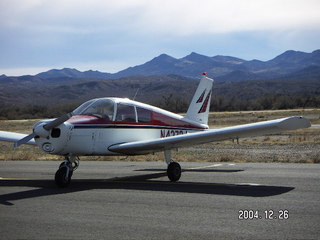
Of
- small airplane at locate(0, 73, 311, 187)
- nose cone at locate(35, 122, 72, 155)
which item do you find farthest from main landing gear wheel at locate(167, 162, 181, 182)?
nose cone at locate(35, 122, 72, 155)

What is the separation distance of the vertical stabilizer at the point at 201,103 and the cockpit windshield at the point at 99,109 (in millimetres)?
3763

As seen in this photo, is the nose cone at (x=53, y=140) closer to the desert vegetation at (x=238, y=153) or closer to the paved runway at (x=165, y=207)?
the paved runway at (x=165, y=207)

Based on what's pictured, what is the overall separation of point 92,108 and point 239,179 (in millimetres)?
4369

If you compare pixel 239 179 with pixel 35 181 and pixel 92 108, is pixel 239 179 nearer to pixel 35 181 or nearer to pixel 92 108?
pixel 92 108

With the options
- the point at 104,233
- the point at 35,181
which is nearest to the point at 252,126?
the point at 104,233

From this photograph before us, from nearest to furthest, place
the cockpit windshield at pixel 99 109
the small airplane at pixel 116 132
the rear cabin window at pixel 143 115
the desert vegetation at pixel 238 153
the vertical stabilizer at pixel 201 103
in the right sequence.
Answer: the small airplane at pixel 116 132 < the cockpit windshield at pixel 99 109 < the rear cabin window at pixel 143 115 < the vertical stabilizer at pixel 201 103 < the desert vegetation at pixel 238 153

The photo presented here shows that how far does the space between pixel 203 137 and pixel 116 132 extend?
7.66 feet

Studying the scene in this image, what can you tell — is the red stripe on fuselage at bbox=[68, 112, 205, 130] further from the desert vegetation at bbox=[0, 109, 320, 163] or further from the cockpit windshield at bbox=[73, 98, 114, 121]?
the desert vegetation at bbox=[0, 109, 320, 163]

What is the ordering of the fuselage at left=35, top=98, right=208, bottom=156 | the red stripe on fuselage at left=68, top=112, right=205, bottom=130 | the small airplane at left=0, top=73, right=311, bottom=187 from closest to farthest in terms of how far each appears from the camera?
the small airplane at left=0, top=73, right=311, bottom=187
the fuselage at left=35, top=98, right=208, bottom=156
the red stripe on fuselage at left=68, top=112, right=205, bottom=130

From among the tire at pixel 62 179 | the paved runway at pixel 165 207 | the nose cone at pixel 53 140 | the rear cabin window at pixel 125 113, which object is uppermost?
the rear cabin window at pixel 125 113

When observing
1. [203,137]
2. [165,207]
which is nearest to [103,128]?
[203,137]

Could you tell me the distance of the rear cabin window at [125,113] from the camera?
487 inches

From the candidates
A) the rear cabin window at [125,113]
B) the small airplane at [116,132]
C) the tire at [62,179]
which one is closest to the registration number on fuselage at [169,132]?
the small airplane at [116,132]

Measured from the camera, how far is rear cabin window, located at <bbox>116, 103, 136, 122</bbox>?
1236 centimetres
